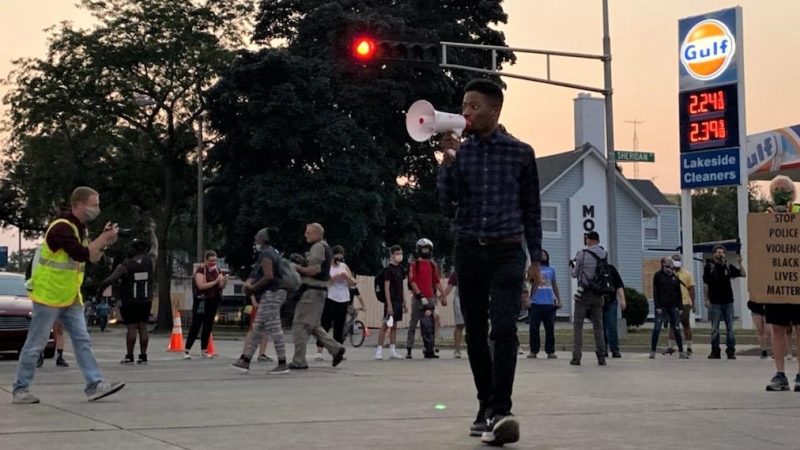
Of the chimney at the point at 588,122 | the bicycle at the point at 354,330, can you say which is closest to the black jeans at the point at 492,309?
the bicycle at the point at 354,330

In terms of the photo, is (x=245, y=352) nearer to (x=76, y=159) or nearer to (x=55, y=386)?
(x=55, y=386)

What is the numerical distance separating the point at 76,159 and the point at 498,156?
4481 cm

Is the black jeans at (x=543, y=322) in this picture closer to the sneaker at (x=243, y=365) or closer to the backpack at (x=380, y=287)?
the backpack at (x=380, y=287)

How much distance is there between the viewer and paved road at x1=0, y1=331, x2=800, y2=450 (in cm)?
716

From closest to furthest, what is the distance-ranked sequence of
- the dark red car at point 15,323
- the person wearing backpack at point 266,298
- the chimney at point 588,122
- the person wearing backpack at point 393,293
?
the person wearing backpack at point 266,298, the dark red car at point 15,323, the person wearing backpack at point 393,293, the chimney at point 588,122

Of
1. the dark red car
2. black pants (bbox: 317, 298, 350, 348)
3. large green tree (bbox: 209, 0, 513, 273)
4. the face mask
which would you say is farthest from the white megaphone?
large green tree (bbox: 209, 0, 513, 273)

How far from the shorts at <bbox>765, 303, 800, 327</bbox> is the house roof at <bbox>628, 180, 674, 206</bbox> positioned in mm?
61189

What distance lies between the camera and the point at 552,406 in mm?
9422

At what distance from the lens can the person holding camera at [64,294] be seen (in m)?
10.1

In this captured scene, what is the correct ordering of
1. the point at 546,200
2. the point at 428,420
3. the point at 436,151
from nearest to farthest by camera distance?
1. the point at 428,420
2. the point at 436,151
3. the point at 546,200

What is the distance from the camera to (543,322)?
19.9 m

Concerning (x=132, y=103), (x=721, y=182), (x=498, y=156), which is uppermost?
(x=132, y=103)

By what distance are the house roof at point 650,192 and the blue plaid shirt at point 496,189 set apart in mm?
65166

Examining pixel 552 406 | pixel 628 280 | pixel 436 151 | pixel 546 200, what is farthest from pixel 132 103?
pixel 552 406
